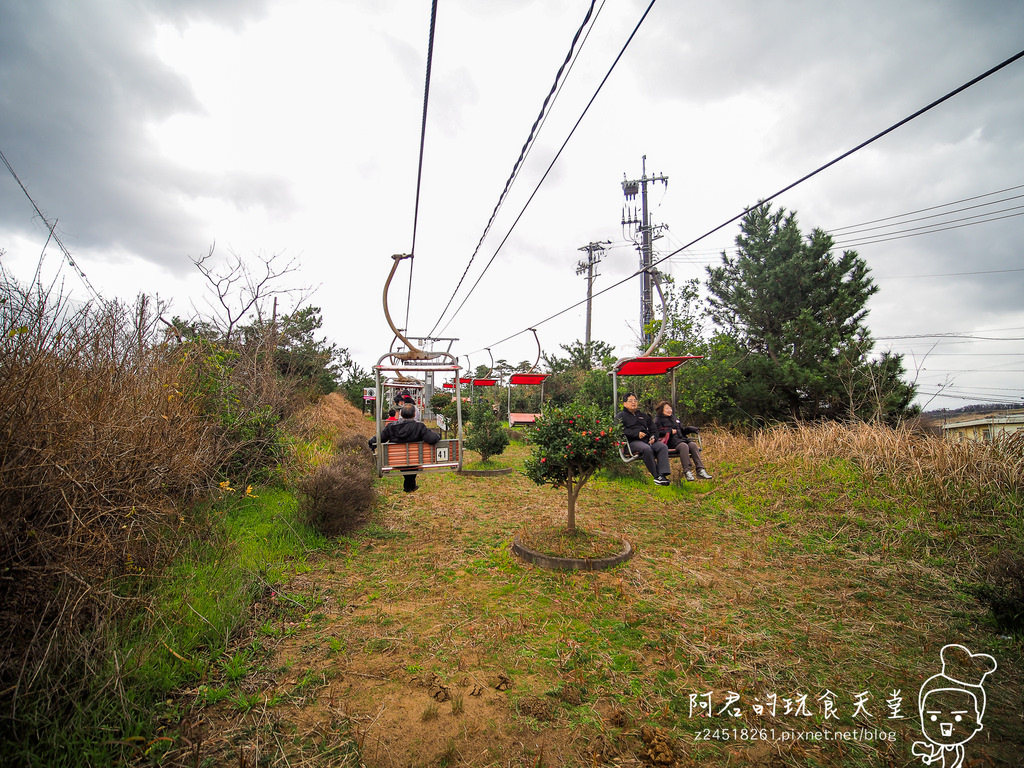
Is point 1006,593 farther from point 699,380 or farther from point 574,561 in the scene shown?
point 699,380

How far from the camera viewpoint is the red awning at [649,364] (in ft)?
25.8

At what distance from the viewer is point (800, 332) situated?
556 inches

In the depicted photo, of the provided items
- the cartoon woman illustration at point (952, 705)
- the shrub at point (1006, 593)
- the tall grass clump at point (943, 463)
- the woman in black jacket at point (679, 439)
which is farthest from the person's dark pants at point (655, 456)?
the cartoon woman illustration at point (952, 705)

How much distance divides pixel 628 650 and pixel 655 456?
16.2 ft

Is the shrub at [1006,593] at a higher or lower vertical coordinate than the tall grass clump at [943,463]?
lower

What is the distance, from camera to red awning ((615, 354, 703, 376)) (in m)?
7.86

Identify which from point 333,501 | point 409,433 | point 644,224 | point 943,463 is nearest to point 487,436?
point 409,433

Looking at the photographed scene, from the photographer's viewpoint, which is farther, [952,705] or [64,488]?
[952,705]

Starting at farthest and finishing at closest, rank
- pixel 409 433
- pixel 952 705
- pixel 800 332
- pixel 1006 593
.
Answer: pixel 800 332, pixel 409 433, pixel 1006 593, pixel 952 705

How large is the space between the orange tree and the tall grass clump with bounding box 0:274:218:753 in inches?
147

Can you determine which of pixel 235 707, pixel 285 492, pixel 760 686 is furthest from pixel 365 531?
pixel 760 686

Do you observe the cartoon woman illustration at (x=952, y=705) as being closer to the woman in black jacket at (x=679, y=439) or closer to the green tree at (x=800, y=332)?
the woman in black jacket at (x=679, y=439)

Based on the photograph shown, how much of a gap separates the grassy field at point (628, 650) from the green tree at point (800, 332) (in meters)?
7.67

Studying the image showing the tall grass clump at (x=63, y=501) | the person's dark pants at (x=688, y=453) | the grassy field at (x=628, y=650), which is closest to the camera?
the tall grass clump at (x=63, y=501)
